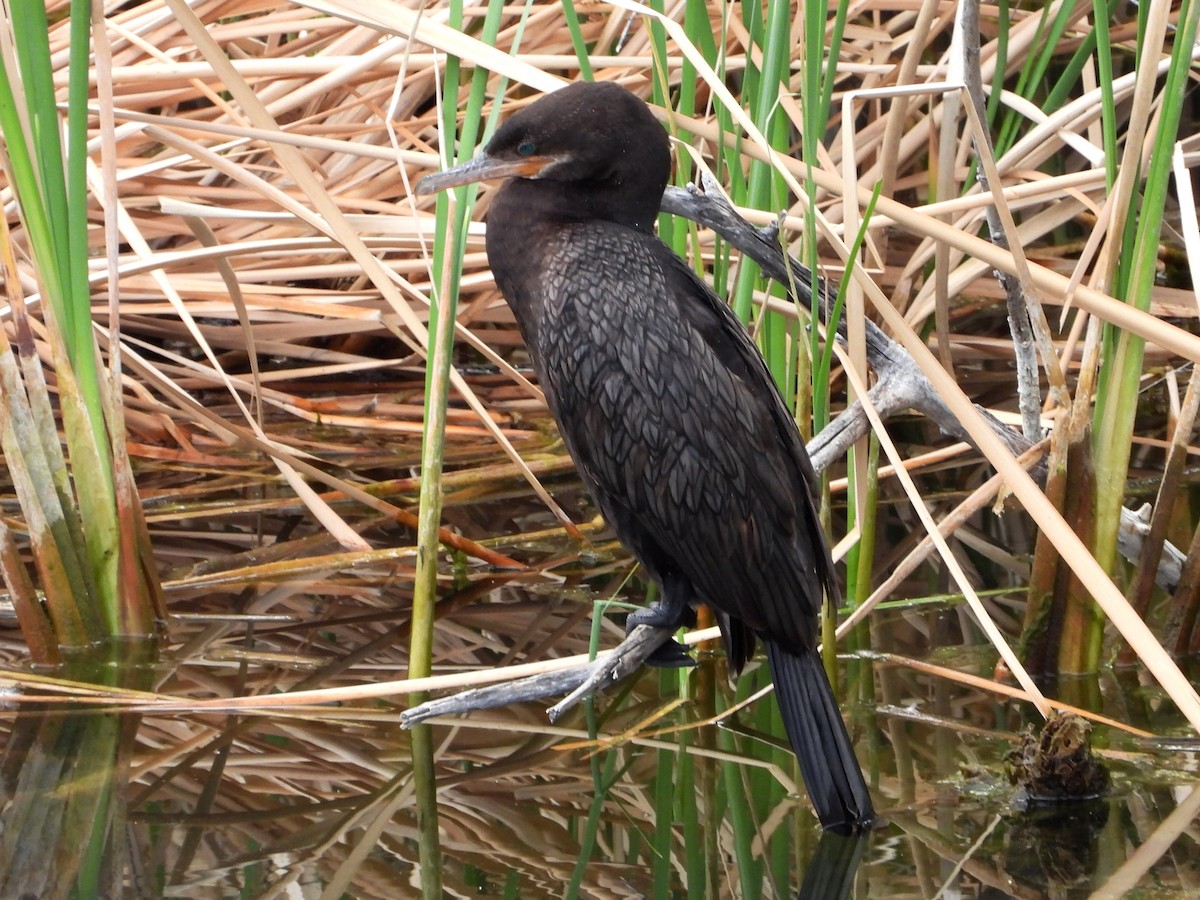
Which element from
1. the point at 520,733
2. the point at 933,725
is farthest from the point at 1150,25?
the point at 520,733

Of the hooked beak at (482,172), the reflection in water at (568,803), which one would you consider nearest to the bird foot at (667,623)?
the reflection in water at (568,803)

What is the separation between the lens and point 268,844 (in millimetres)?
2039

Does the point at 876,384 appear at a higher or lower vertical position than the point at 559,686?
higher

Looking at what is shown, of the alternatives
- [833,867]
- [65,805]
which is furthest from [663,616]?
[65,805]

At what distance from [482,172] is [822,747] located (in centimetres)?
101

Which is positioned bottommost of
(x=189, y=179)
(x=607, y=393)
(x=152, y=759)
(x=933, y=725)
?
(x=933, y=725)

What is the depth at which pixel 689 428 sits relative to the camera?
219 cm

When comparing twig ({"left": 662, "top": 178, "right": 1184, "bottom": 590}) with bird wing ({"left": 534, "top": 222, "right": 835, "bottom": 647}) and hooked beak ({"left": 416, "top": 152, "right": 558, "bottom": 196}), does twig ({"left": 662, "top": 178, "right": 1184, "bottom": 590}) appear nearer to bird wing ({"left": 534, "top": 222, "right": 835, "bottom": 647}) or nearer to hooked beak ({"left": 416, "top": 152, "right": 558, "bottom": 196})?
bird wing ({"left": 534, "top": 222, "right": 835, "bottom": 647})

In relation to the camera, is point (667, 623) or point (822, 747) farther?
point (667, 623)

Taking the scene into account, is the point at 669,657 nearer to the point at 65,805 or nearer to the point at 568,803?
the point at 568,803

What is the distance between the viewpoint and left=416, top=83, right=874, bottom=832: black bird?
2.19m

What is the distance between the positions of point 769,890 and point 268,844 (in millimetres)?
720

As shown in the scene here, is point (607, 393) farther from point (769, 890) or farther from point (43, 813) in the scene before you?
point (43, 813)

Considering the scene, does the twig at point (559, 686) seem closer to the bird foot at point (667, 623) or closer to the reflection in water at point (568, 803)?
the bird foot at point (667, 623)
